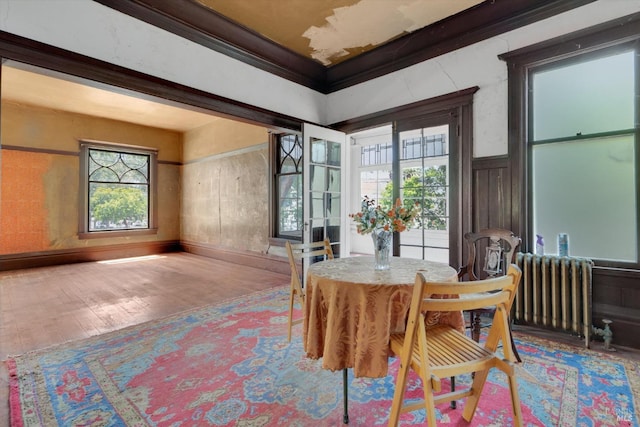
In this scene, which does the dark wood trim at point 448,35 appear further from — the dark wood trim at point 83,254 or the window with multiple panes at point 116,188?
the dark wood trim at point 83,254

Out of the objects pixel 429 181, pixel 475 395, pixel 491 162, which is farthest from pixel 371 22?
pixel 475 395

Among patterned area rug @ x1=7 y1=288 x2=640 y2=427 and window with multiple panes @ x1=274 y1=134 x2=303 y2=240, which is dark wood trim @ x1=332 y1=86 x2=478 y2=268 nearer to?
patterned area rug @ x1=7 y1=288 x2=640 y2=427

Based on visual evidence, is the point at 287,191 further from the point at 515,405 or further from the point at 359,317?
the point at 515,405

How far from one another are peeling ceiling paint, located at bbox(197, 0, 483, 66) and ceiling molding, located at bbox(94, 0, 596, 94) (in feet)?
0.35

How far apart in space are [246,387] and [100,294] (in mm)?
3388

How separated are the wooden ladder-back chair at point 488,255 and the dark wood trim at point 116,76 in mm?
2972

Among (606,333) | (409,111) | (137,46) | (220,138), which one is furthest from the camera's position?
(220,138)

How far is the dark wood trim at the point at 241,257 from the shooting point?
5.51m

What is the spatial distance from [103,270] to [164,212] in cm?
251

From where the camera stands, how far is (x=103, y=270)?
19.0ft

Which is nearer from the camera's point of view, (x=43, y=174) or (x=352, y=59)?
(x=352, y=59)

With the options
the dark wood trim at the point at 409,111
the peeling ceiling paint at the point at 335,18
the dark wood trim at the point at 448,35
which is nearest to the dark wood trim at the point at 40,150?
the peeling ceiling paint at the point at 335,18

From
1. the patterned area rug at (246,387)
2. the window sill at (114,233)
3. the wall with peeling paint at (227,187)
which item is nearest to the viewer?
the patterned area rug at (246,387)

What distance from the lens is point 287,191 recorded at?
18.6 ft
